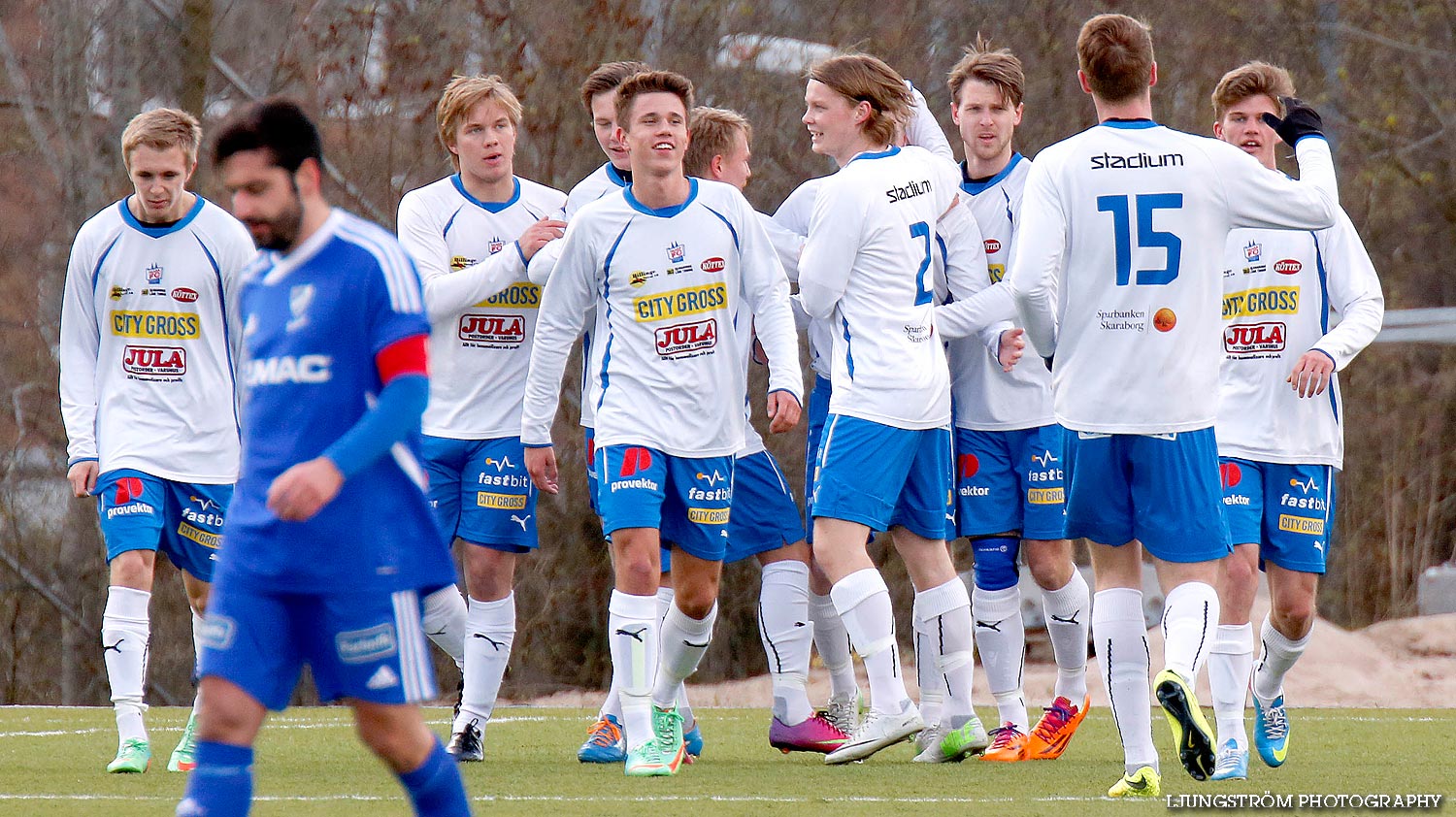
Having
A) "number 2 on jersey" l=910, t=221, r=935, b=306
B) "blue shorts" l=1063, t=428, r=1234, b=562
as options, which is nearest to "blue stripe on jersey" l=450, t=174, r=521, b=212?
"number 2 on jersey" l=910, t=221, r=935, b=306

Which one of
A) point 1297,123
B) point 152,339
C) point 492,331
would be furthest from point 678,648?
point 1297,123

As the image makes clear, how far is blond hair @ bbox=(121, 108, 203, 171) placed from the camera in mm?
6516

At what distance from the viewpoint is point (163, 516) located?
260 inches

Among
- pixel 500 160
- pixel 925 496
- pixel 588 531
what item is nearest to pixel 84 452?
pixel 500 160

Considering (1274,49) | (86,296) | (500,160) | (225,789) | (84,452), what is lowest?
(225,789)

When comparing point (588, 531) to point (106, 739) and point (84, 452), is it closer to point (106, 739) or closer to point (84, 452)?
point (106, 739)

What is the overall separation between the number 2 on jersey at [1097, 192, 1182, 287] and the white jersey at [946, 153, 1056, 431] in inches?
62.4

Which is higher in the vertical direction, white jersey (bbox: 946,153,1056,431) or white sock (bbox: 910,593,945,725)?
white jersey (bbox: 946,153,1056,431)

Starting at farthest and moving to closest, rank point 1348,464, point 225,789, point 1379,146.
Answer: point 1379,146, point 1348,464, point 225,789

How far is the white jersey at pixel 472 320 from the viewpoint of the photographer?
694 cm

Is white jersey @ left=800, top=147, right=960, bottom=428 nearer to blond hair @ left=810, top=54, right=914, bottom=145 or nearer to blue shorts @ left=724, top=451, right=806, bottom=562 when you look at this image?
blond hair @ left=810, top=54, right=914, bottom=145

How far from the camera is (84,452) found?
257 inches

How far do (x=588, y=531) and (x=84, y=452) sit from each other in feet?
27.0

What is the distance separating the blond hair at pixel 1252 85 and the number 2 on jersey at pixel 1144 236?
1.33 meters
